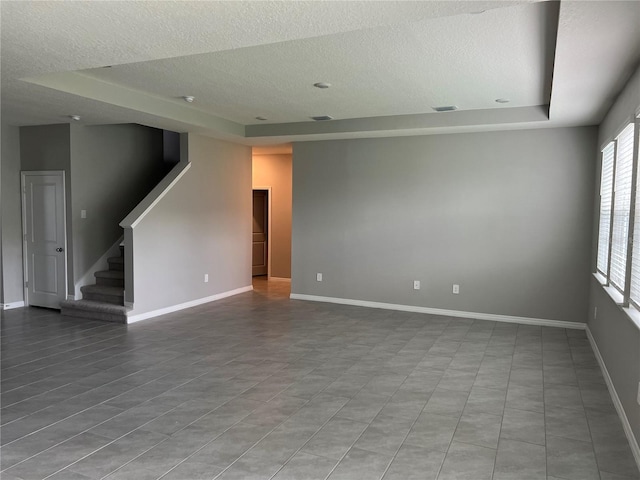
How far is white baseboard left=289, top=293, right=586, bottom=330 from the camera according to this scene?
6111 mm

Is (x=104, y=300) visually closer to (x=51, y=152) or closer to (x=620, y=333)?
(x=51, y=152)

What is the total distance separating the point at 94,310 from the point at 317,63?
171 inches

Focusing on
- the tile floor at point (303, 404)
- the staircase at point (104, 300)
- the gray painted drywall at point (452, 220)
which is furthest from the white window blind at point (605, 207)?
the staircase at point (104, 300)

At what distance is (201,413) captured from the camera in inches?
134

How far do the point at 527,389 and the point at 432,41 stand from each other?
9.23ft

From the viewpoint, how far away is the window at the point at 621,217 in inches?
132

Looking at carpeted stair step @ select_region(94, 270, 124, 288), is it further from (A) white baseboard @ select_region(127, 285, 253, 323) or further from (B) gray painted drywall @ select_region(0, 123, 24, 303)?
(B) gray painted drywall @ select_region(0, 123, 24, 303)

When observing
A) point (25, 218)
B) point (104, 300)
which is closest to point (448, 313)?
point (104, 300)

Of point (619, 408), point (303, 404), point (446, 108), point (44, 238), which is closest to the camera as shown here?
point (619, 408)

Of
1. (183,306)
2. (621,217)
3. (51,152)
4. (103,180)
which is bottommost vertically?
(183,306)

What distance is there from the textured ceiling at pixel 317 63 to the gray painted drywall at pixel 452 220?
1.52 feet

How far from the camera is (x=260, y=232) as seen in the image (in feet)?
34.4

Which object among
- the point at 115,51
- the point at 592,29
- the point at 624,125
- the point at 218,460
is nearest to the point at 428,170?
the point at 624,125

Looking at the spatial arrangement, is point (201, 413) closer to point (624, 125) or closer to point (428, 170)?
point (624, 125)
